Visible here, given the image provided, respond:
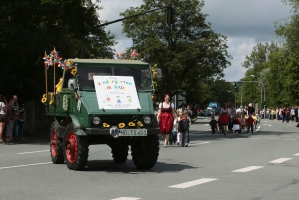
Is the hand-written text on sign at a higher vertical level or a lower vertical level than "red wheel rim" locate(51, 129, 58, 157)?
higher

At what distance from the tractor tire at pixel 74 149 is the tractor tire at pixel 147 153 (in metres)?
→ 1.32

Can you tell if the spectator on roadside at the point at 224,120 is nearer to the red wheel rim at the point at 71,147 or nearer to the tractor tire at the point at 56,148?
the tractor tire at the point at 56,148

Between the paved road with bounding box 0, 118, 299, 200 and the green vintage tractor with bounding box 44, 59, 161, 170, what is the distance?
17.3 inches

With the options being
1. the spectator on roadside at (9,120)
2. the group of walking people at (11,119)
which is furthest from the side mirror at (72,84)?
the spectator on roadside at (9,120)

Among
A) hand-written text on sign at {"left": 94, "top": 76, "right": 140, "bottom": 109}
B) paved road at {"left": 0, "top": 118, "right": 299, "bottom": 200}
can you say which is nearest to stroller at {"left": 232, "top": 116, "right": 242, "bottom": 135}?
paved road at {"left": 0, "top": 118, "right": 299, "bottom": 200}

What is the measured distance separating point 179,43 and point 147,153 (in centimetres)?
5335

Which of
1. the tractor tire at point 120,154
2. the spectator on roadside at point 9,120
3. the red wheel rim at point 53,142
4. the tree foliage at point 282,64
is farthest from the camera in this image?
the tree foliage at point 282,64

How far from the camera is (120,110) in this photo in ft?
47.7

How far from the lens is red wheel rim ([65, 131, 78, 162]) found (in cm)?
1462

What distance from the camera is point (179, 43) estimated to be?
6788 centimetres

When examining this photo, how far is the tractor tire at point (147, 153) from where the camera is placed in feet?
48.7

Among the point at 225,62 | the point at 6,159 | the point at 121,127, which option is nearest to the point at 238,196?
the point at 121,127

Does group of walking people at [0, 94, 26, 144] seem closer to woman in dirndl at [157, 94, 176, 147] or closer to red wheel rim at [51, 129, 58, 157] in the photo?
woman in dirndl at [157, 94, 176, 147]

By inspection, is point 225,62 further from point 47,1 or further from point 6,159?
point 6,159
